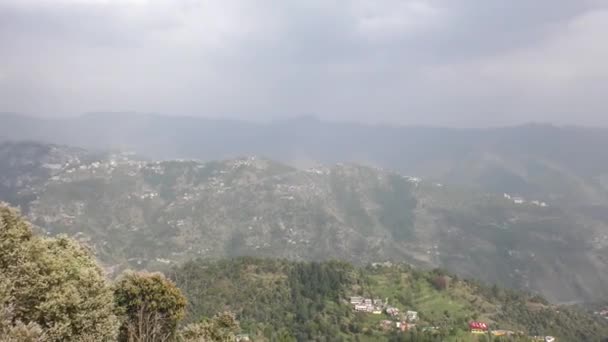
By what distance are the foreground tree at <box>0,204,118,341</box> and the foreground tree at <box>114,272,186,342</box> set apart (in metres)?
7.71

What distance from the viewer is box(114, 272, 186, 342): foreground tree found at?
141 feet

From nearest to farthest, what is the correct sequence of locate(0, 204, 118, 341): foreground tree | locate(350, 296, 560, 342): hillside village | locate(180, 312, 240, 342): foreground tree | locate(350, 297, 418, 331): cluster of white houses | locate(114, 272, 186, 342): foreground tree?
locate(0, 204, 118, 341): foreground tree → locate(114, 272, 186, 342): foreground tree → locate(180, 312, 240, 342): foreground tree → locate(350, 296, 560, 342): hillside village → locate(350, 297, 418, 331): cluster of white houses

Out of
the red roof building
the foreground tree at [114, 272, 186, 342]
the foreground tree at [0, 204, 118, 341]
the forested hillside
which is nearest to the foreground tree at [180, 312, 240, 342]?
the forested hillside

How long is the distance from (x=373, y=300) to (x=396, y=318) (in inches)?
437

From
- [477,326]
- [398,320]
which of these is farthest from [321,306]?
[477,326]

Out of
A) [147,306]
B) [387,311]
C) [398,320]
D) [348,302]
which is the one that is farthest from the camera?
[348,302]

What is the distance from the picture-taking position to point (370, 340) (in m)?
132

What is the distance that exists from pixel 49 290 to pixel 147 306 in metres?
13.7

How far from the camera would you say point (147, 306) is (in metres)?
44.7

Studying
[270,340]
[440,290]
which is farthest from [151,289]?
[440,290]

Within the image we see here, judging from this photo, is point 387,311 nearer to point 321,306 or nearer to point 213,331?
point 321,306

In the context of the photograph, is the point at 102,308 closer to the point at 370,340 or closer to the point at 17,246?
the point at 17,246

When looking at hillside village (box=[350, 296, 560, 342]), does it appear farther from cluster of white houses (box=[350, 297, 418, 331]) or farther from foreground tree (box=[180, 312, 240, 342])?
foreground tree (box=[180, 312, 240, 342])

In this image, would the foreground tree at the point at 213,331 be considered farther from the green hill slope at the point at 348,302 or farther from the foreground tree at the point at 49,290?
the green hill slope at the point at 348,302
